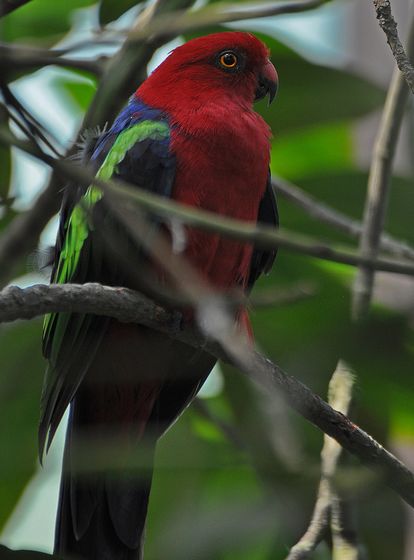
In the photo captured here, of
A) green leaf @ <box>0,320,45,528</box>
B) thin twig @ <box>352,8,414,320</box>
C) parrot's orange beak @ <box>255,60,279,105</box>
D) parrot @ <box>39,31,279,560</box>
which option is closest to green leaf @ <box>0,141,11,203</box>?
parrot @ <box>39,31,279,560</box>

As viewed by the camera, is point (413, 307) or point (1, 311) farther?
point (1, 311)

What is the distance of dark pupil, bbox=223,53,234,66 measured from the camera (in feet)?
13.2

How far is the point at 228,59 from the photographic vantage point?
4047 mm

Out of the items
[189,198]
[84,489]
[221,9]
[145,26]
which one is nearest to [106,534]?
[84,489]

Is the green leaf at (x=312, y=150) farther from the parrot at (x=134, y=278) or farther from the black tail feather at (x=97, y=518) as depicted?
the black tail feather at (x=97, y=518)

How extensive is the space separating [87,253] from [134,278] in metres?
0.26

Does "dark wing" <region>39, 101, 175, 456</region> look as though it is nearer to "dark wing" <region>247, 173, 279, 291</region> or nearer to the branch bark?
"dark wing" <region>247, 173, 279, 291</region>

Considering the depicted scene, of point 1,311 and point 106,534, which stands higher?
point 1,311

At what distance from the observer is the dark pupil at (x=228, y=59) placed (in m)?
4.03

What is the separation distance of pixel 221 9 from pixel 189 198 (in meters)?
0.96

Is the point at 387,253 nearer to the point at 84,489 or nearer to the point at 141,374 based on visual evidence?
the point at 141,374

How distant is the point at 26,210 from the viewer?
386 cm

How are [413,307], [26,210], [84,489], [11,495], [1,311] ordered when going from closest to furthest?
1. [413,307]
2. [1,311]
3. [11,495]
4. [84,489]
5. [26,210]

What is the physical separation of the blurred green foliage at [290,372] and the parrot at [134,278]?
129mm
